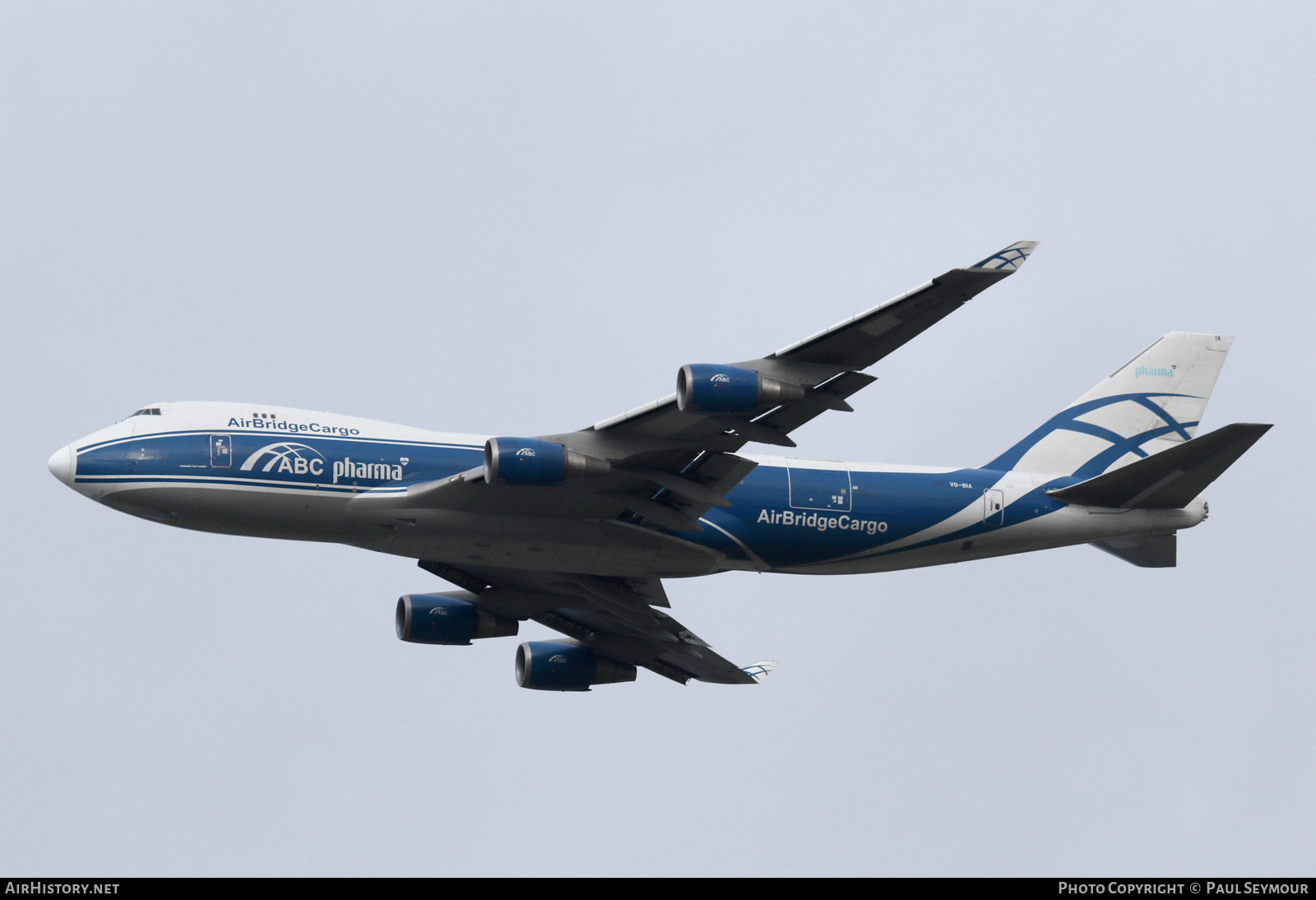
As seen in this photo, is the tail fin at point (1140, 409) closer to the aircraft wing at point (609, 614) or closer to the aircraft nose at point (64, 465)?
the aircraft wing at point (609, 614)

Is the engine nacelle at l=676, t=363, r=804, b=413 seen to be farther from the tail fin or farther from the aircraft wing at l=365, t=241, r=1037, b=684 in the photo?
the tail fin

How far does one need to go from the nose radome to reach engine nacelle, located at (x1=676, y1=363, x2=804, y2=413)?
1599cm

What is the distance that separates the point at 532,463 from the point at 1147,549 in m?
19.8

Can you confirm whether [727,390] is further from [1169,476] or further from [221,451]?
[1169,476]

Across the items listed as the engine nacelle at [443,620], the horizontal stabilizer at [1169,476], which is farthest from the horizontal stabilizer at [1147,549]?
the engine nacelle at [443,620]

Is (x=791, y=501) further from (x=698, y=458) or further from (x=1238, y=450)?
(x=1238, y=450)

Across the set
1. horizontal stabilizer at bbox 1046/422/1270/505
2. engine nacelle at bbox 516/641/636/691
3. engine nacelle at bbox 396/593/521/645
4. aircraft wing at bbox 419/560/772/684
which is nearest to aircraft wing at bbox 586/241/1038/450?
aircraft wing at bbox 419/560/772/684

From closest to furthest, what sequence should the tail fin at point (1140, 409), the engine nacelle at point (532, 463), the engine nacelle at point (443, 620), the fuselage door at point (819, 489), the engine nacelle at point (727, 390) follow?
the engine nacelle at point (727, 390) → the engine nacelle at point (532, 463) → the fuselage door at point (819, 489) → the engine nacelle at point (443, 620) → the tail fin at point (1140, 409)

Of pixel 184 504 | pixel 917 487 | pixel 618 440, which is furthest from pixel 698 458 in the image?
pixel 184 504

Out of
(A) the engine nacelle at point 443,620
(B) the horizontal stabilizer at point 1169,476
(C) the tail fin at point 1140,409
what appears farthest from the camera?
(C) the tail fin at point 1140,409

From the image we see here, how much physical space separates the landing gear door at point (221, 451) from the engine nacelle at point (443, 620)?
987 cm

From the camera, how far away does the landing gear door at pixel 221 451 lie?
1586 inches

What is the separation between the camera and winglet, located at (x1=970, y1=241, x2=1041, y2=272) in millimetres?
34344

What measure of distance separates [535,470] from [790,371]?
22.3ft
